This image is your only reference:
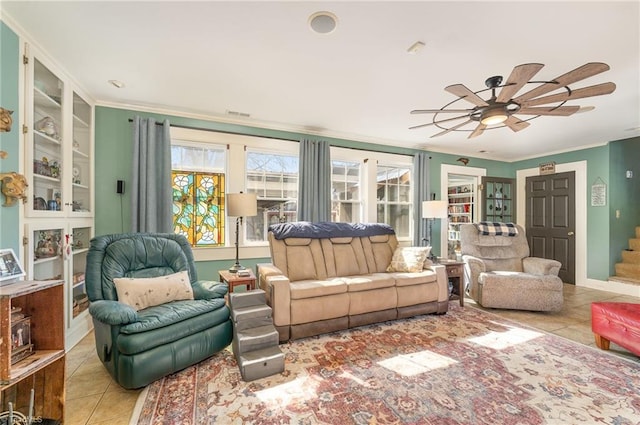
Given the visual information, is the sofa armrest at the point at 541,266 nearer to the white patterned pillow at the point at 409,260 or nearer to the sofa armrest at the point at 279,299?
the white patterned pillow at the point at 409,260

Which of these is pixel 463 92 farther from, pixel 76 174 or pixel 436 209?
pixel 76 174

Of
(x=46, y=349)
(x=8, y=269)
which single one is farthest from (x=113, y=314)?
(x=8, y=269)

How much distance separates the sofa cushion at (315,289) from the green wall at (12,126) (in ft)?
6.77

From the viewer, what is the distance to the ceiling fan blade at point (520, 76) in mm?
1639

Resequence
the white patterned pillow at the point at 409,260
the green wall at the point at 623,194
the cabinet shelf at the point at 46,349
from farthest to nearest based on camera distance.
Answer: the green wall at the point at 623,194 → the white patterned pillow at the point at 409,260 → the cabinet shelf at the point at 46,349

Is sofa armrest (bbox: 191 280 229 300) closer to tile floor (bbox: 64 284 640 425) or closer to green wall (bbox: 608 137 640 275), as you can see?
tile floor (bbox: 64 284 640 425)

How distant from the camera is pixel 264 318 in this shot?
92.1 inches

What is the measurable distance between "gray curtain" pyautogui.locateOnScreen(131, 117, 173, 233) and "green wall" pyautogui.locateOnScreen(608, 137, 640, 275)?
677 centimetres

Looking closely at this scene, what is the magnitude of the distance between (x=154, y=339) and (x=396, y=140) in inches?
169

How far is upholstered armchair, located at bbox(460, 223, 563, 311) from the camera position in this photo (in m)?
3.38

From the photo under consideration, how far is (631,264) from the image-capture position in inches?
175

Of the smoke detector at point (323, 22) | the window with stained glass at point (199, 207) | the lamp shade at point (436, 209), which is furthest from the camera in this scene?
the lamp shade at point (436, 209)

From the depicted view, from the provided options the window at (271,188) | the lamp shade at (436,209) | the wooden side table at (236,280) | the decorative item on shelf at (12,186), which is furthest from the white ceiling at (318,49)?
the wooden side table at (236,280)

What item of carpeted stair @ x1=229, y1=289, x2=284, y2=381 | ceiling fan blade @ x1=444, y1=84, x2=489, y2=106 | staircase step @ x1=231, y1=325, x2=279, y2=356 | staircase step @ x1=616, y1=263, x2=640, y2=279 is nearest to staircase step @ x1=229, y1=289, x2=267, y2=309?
carpeted stair @ x1=229, y1=289, x2=284, y2=381
